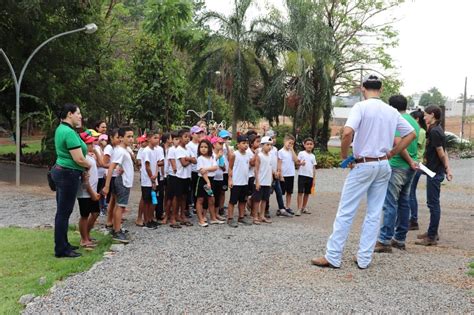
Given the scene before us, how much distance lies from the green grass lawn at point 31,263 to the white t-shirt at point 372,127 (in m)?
3.31

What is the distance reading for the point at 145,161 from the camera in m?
7.68

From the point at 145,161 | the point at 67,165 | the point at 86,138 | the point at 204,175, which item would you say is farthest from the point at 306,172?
the point at 67,165

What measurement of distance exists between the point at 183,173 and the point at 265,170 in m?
1.45

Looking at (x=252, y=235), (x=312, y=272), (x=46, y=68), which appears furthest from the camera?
(x=46, y=68)

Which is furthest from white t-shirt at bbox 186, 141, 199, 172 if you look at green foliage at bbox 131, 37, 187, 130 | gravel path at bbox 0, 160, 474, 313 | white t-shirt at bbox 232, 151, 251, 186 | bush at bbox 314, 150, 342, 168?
green foliage at bbox 131, 37, 187, 130

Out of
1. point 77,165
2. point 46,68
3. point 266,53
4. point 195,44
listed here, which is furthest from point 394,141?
point 195,44

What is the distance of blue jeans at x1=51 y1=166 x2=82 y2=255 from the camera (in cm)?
581

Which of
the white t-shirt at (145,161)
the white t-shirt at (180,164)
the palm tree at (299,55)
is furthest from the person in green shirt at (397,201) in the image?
the palm tree at (299,55)

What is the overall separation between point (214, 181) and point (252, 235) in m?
1.72

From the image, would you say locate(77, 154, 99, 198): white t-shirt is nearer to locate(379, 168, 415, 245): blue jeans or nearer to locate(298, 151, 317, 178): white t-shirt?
locate(379, 168, 415, 245): blue jeans

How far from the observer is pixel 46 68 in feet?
59.6

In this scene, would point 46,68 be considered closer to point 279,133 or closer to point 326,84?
point 326,84

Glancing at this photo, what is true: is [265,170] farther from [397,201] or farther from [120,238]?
[120,238]

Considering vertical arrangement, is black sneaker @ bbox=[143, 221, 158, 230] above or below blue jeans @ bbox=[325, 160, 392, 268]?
below
